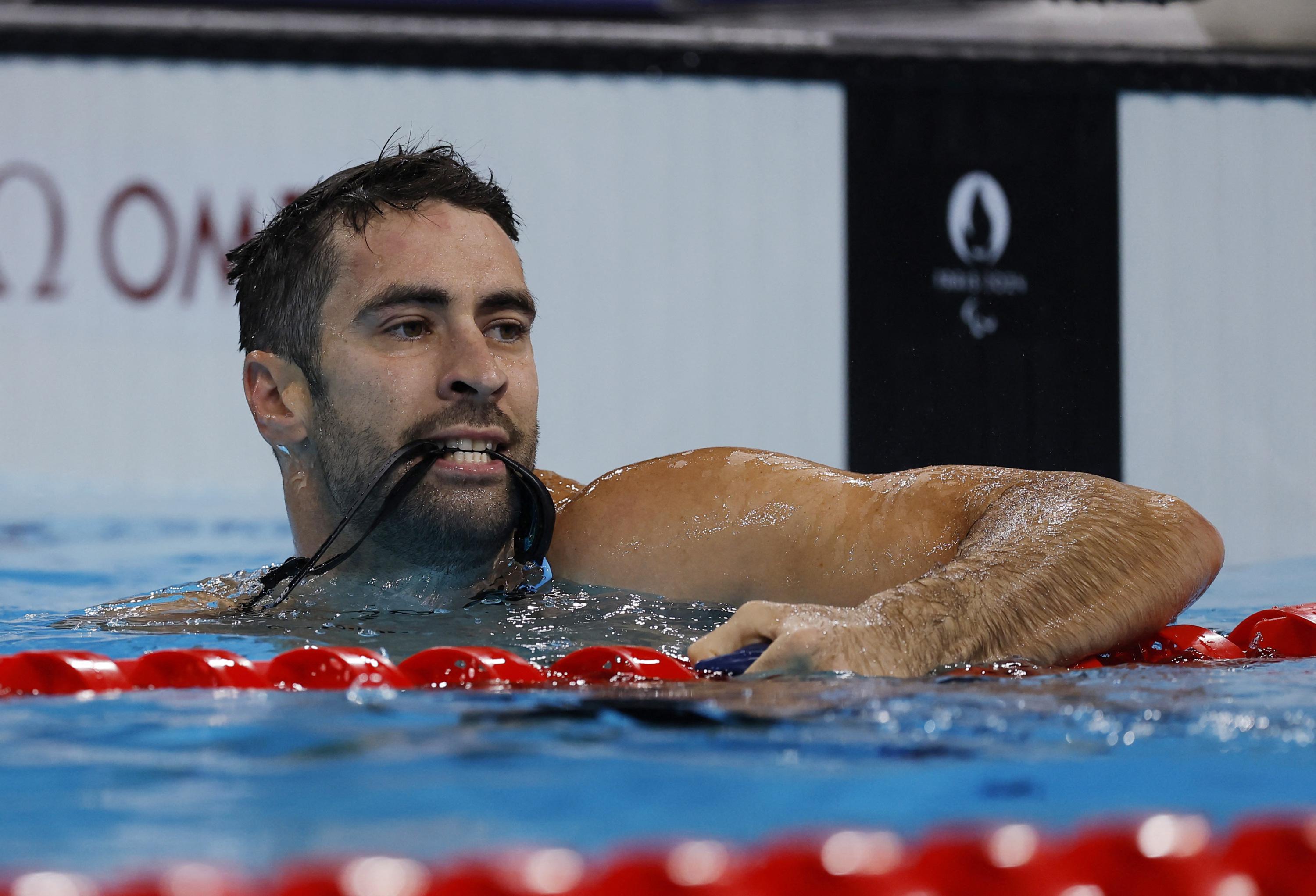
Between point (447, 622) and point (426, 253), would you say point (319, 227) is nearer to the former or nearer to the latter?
point (426, 253)

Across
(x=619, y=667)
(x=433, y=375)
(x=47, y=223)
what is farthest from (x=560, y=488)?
(x=47, y=223)

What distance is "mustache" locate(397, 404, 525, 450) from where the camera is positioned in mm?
2408

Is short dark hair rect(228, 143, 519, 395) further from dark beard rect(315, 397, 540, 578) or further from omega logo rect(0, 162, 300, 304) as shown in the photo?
omega logo rect(0, 162, 300, 304)

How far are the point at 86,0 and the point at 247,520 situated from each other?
8.05ft

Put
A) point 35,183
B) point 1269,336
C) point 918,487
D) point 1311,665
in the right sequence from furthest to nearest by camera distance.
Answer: point 1269,336 < point 35,183 < point 918,487 < point 1311,665

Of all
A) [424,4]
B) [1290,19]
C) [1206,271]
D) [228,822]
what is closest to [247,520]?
[424,4]

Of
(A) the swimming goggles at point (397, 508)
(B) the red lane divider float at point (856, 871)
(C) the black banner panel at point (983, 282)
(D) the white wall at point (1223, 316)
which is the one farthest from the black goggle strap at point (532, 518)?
(D) the white wall at point (1223, 316)

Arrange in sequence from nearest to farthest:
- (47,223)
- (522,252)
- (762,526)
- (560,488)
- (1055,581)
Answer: (1055,581)
(762,526)
(560,488)
(47,223)
(522,252)

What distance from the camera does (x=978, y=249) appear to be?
6012mm

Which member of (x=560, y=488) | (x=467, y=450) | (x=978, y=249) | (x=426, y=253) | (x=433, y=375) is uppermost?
(x=978, y=249)

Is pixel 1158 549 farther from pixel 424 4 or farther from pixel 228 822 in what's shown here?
pixel 424 4

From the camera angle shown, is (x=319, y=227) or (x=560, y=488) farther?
(x=560, y=488)

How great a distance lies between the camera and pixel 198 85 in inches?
235

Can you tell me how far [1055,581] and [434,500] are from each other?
1.12 m
